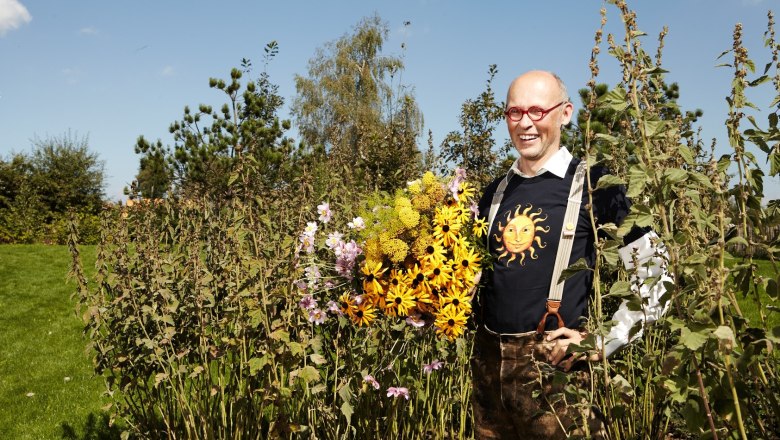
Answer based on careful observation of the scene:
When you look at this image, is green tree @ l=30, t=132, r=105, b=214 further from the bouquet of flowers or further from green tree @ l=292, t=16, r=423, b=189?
the bouquet of flowers

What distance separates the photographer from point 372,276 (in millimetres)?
2031

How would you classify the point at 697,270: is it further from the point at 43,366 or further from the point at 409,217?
the point at 43,366

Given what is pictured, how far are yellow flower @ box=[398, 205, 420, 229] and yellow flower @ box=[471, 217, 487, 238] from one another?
27 cm

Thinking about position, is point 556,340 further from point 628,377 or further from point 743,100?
point 628,377

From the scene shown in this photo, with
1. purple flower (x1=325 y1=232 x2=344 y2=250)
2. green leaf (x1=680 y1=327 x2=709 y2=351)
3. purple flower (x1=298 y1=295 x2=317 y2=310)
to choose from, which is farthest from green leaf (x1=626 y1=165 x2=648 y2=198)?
purple flower (x1=298 y1=295 x2=317 y2=310)

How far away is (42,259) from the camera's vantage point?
12.5 m

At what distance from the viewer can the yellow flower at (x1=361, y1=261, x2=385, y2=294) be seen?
6.55 ft

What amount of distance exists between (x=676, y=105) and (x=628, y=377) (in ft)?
7.10

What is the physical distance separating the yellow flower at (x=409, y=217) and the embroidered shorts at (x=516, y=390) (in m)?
0.56

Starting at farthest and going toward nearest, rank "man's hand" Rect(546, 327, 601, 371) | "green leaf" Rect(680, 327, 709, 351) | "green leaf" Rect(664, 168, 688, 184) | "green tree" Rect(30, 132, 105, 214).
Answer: "green tree" Rect(30, 132, 105, 214), "man's hand" Rect(546, 327, 601, 371), "green leaf" Rect(664, 168, 688, 184), "green leaf" Rect(680, 327, 709, 351)

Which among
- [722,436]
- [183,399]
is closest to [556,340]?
[722,436]

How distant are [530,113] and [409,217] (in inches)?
24.2

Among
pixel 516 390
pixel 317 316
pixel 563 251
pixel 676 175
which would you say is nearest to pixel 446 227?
pixel 563 251

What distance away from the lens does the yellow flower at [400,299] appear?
6.50ft
